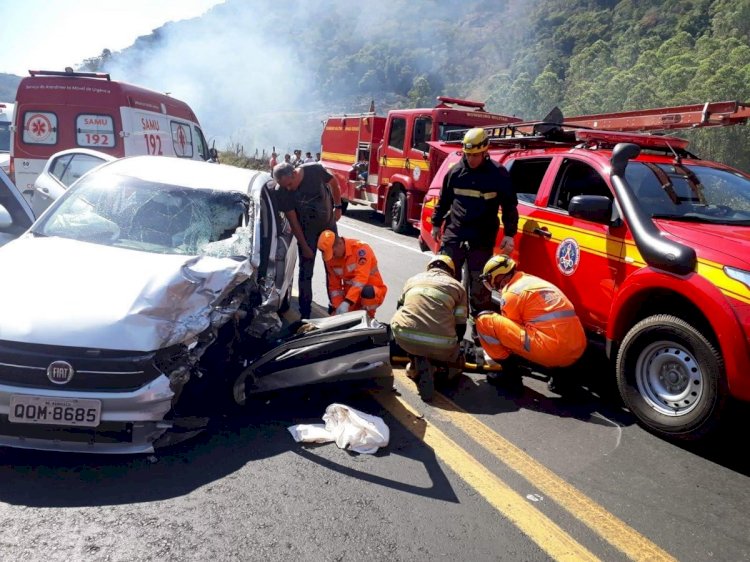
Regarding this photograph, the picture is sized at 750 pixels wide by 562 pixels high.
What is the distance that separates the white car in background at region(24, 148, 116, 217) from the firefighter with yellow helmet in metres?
3.92

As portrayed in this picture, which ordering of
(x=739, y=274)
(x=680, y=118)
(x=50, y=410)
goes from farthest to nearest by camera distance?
(x=680, y=118), (x=739, y=274), (x=50, y=410)

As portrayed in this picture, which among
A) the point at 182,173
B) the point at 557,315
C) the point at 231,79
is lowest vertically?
the point at 557,315

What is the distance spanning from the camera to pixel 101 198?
429 cm

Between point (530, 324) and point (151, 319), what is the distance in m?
→ 2.54

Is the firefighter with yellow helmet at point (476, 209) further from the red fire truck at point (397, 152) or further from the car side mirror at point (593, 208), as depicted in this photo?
the red fire truck at point (397, 152)

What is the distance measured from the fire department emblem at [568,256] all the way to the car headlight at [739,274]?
1.27 m

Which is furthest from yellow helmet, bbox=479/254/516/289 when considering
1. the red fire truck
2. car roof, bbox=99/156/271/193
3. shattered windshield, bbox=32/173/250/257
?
the red fire truck

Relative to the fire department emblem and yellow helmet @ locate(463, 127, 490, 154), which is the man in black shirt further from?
the fire department emblem

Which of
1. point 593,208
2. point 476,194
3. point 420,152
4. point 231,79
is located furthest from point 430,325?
point 231,79

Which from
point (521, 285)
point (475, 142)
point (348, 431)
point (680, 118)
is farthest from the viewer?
point (680, 118)

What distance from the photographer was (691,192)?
439 centimetres

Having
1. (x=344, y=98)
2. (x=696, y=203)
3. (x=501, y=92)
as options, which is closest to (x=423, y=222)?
(x=696, y=203)

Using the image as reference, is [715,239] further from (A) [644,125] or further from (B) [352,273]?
(B) [352,273]

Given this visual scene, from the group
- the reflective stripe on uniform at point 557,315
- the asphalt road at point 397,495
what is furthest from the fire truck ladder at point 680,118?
the asphalt road at point 397,495
